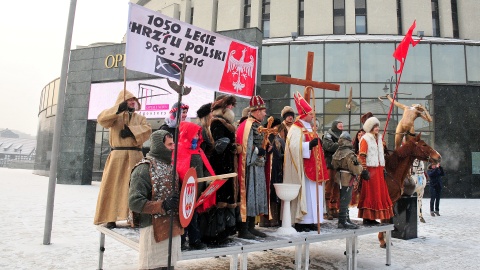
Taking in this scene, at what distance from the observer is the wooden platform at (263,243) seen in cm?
367

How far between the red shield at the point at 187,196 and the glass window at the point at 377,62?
19.8m

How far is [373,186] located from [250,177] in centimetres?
259

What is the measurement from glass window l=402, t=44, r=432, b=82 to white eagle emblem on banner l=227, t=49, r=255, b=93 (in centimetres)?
1738

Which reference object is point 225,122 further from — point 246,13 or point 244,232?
point 246,13

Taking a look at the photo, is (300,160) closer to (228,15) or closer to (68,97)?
(68,97)

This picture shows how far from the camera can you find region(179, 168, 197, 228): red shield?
3.06 meters

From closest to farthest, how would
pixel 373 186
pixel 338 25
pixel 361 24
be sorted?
pixel 373 186 → pixel 361 24 → pixel 338 25

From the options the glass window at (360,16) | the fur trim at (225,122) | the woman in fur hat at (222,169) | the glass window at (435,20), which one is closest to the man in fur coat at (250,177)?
the woman in fur hat at (222,169)

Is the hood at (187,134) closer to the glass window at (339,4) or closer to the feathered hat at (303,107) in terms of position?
the feathered hat at (303,107)

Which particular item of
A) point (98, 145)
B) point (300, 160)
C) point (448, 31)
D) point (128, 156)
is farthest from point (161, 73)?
point (448, 31)

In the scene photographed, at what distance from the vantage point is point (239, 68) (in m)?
6.37

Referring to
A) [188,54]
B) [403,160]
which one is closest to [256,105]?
[188,54]

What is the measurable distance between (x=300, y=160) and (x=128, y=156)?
2573 mm

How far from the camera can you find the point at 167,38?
5.21 metres
